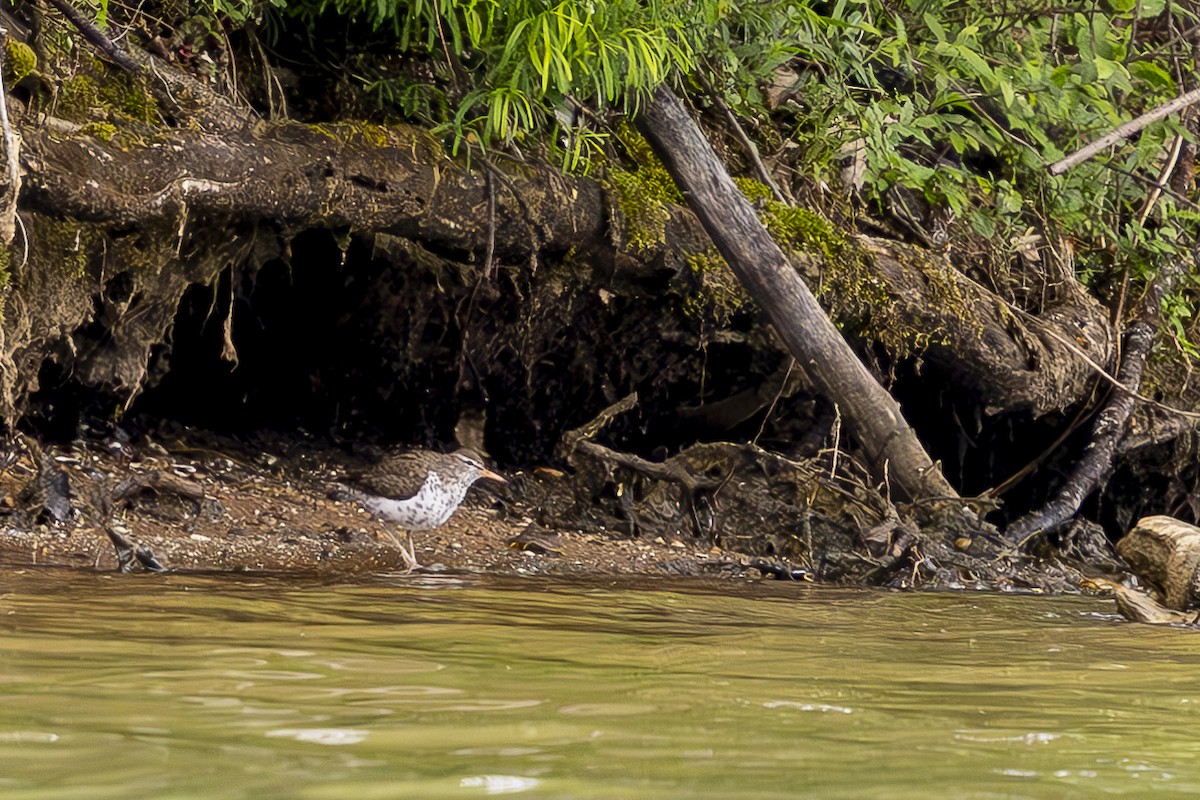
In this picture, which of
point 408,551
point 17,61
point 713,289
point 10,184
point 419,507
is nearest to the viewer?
point 10,184

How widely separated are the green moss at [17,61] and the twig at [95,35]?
203 millimetres

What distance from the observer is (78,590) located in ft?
11.7

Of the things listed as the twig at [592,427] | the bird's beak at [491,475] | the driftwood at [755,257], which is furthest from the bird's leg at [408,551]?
the driftwood at [755,257]

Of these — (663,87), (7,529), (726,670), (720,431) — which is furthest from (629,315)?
(726,670)

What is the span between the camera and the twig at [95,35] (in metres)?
4.53

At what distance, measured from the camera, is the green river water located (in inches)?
59.4

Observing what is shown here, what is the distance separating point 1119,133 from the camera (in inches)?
251

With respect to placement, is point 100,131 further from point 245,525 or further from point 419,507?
point 419,507

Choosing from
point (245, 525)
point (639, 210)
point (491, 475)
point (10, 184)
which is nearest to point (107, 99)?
point (10, 184)

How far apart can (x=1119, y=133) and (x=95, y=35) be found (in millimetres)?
4870

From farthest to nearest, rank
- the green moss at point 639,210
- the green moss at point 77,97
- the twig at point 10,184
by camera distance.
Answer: the green moss at point 639,210 → the green moss at point 77,97 → the twig at point 10,184

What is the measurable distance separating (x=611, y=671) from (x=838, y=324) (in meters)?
4.29

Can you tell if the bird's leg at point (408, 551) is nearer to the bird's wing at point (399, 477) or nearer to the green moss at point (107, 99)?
the bird's wing at point (399, 477)

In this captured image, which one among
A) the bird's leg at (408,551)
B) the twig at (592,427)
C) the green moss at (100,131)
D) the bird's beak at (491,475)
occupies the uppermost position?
the green moss at (100,131)
